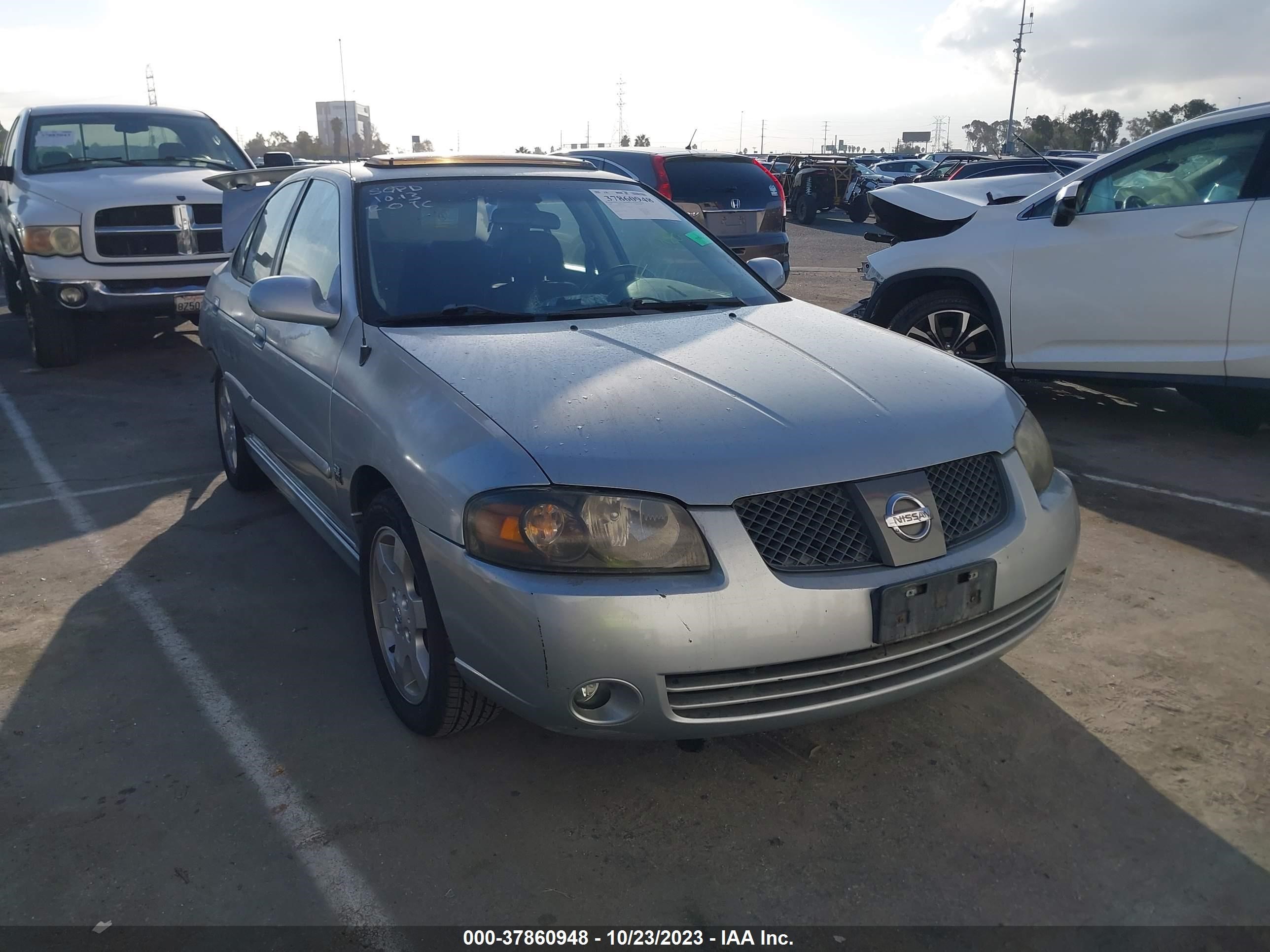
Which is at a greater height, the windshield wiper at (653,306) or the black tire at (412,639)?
the windshield wiper at (653,306)

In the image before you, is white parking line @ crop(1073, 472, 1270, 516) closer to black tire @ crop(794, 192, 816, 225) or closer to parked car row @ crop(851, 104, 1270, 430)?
parked car row @ crop(851, 104, 1270, 430)

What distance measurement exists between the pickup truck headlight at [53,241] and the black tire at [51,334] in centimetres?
39

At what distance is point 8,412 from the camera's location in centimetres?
710

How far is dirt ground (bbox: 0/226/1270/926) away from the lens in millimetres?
2434

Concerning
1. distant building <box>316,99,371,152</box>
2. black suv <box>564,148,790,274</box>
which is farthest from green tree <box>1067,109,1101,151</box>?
black suv <box>564,148,790,274</box>

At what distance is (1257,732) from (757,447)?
1807mm

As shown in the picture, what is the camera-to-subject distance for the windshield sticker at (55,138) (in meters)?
8.83

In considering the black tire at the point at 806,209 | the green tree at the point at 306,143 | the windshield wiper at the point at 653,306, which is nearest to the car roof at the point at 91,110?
the windshield wiper at the point at 653,306

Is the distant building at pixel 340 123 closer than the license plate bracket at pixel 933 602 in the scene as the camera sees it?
No

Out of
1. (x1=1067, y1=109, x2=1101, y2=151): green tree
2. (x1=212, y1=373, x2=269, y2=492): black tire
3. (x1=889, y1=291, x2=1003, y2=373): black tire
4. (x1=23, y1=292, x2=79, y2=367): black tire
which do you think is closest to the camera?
(x1=212, y1=373, x2=269, y2=492): black tire

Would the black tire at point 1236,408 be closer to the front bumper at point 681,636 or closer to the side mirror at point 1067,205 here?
the side mirror at point 1067,205

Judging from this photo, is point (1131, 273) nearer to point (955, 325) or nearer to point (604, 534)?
point (955, 325)

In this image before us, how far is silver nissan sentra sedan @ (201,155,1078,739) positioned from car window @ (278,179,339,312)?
0.02m

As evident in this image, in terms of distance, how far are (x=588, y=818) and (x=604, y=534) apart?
0.81m
